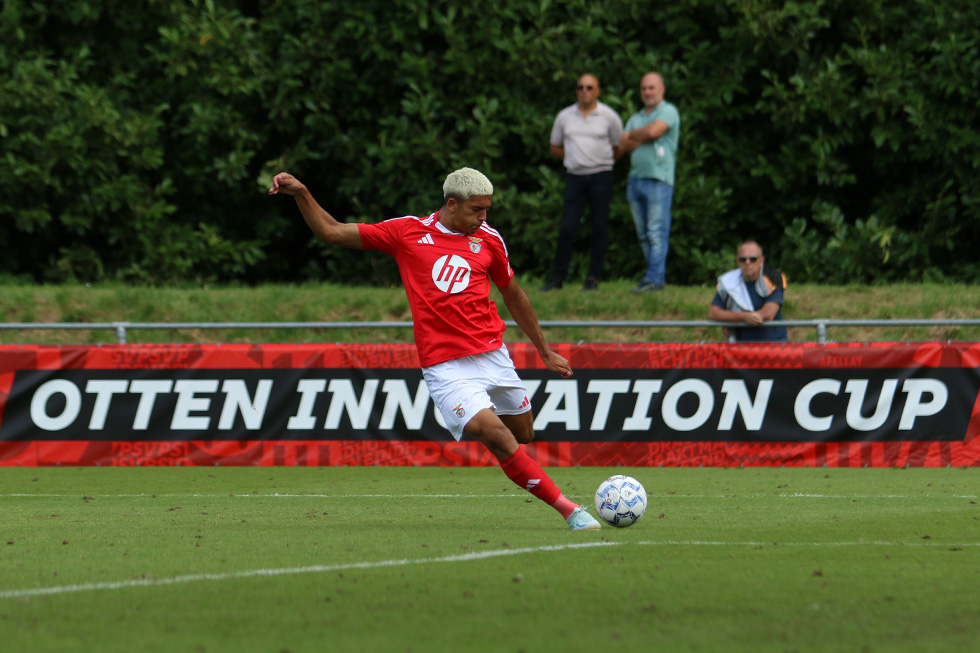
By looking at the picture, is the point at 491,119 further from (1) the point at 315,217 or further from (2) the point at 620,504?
(2) the point at 620,504

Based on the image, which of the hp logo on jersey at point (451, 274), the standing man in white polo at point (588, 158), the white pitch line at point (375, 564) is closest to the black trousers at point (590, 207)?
Answer: the standing man in white polo at point (588, 158)

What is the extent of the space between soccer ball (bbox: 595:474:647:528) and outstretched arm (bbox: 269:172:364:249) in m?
2.12

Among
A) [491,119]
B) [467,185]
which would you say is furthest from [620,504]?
[491,119]

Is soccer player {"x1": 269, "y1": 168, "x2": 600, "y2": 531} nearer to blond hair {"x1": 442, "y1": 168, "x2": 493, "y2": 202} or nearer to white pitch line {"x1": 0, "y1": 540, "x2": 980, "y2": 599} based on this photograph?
blond hair {"x1": 442, "y1": 168, "x2": 493, "y2": 202}

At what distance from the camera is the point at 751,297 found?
40.7ft

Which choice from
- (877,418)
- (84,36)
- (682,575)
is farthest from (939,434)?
(84,36)

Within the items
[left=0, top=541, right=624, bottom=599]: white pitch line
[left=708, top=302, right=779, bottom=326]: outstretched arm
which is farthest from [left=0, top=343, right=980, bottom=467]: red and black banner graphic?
[left=0, top=541, right=624, bottom=599]: white pitch line

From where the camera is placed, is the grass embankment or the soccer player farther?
the grass embankment

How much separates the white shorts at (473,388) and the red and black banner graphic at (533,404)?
4155 mm

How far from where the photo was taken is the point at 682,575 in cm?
564

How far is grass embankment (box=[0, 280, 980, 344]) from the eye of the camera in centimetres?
1366

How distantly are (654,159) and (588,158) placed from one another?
74 centimetres

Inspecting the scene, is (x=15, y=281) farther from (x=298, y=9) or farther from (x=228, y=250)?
(x=298, y=9)

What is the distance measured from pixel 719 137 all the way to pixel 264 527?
13.0 meters
